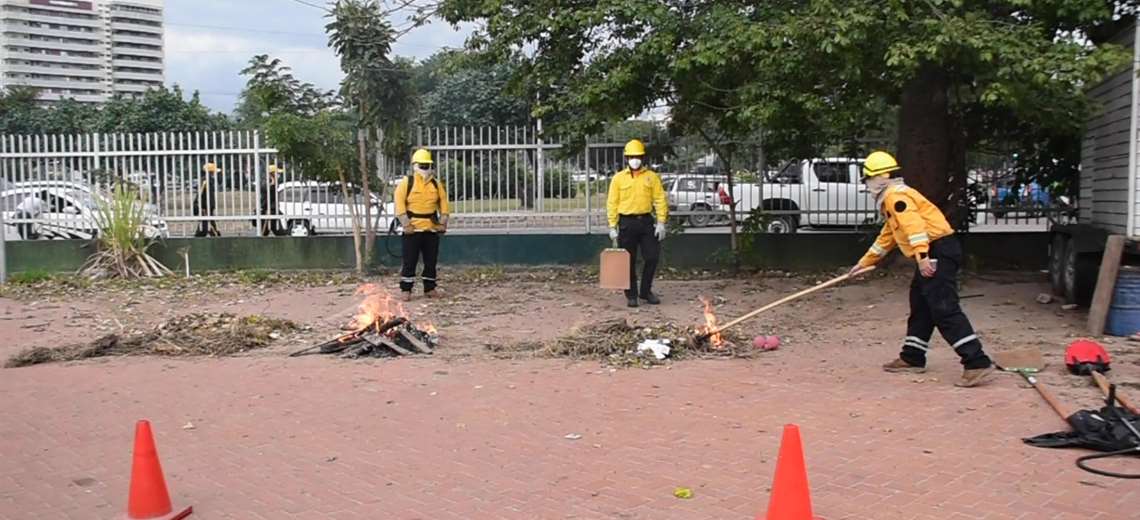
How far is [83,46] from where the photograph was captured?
49.7 metres

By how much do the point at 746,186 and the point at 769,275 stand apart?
4.39ft

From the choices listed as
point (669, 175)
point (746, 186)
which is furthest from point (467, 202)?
point (746, 186)

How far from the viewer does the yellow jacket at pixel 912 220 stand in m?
6.66

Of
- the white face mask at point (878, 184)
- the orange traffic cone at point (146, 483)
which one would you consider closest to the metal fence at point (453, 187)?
the white face mask at point (878, 184)

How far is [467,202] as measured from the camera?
1407 cm

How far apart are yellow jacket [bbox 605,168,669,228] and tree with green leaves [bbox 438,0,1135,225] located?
108 cm

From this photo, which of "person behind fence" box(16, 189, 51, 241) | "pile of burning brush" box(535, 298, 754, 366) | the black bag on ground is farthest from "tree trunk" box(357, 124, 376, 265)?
the black bag on ground

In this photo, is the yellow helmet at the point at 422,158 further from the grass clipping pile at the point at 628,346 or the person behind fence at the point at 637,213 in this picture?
the grass clipping pile at the point at 628,346

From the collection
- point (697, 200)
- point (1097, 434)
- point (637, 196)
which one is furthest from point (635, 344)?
point (697, 200)

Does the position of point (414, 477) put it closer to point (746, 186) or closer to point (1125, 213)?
point (1125, 213)

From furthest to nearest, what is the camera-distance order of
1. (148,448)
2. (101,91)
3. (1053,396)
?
(101,91) → (1053,396) → (148,448)

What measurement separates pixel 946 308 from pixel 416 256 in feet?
21.5

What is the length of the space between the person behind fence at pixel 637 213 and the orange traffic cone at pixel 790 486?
655cm

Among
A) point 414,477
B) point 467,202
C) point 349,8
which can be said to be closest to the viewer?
point 414,477
